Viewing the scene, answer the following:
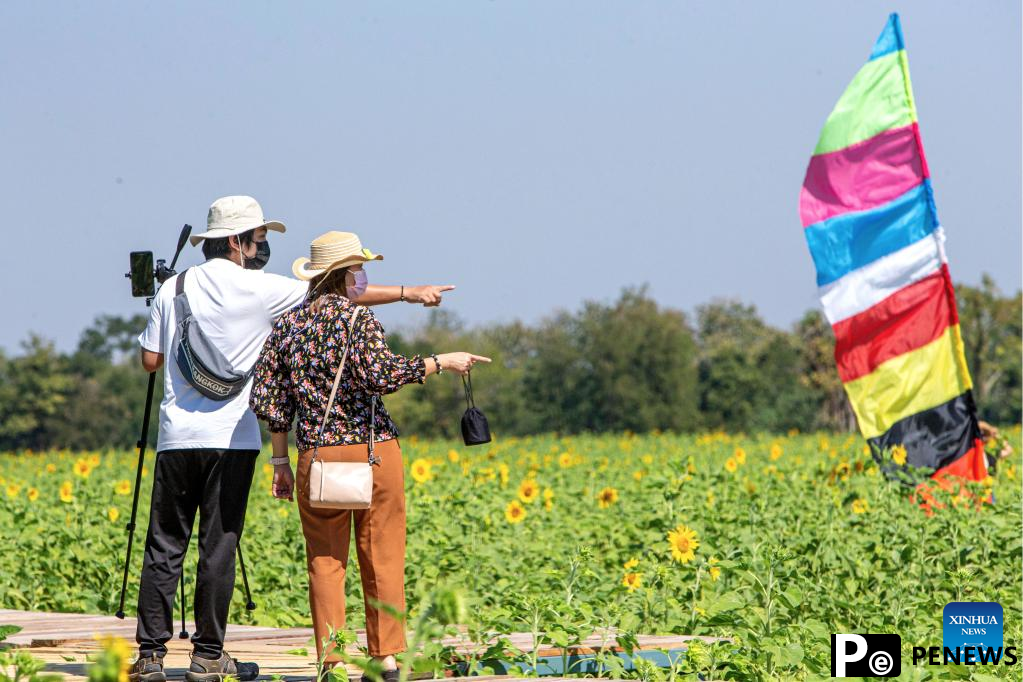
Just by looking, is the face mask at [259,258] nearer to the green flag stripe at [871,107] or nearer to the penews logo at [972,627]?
the penews logo at [972,627]

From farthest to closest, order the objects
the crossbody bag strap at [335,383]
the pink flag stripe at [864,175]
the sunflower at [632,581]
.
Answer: the pink flag stripe at [864,175]
the sunflower at [632,581]
the crossbody bag strap at [335,383]

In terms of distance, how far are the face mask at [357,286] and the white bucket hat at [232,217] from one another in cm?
49

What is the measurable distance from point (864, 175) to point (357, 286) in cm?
688

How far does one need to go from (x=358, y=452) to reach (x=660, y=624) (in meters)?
3.16

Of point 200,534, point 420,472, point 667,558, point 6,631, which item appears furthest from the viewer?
point 420,472

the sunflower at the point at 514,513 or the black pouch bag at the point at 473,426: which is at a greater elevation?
the black pouch bag at the point at 473,426

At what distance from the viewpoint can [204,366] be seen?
17.5 feet

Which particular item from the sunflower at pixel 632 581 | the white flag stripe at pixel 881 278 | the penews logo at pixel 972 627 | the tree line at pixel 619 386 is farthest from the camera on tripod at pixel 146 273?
the tree line at pixel 619 386

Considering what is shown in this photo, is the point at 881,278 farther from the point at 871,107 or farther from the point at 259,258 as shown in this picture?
the point at 259,258

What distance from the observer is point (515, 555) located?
369 inches

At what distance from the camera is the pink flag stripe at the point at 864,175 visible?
11141mm

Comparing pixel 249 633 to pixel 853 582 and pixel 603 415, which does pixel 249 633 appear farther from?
pixel 603 415

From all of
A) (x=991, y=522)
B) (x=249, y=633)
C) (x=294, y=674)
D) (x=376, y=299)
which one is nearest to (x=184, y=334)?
(x=376, y=299)

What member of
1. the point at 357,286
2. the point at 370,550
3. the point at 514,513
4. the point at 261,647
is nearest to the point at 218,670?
the point at 370,550
